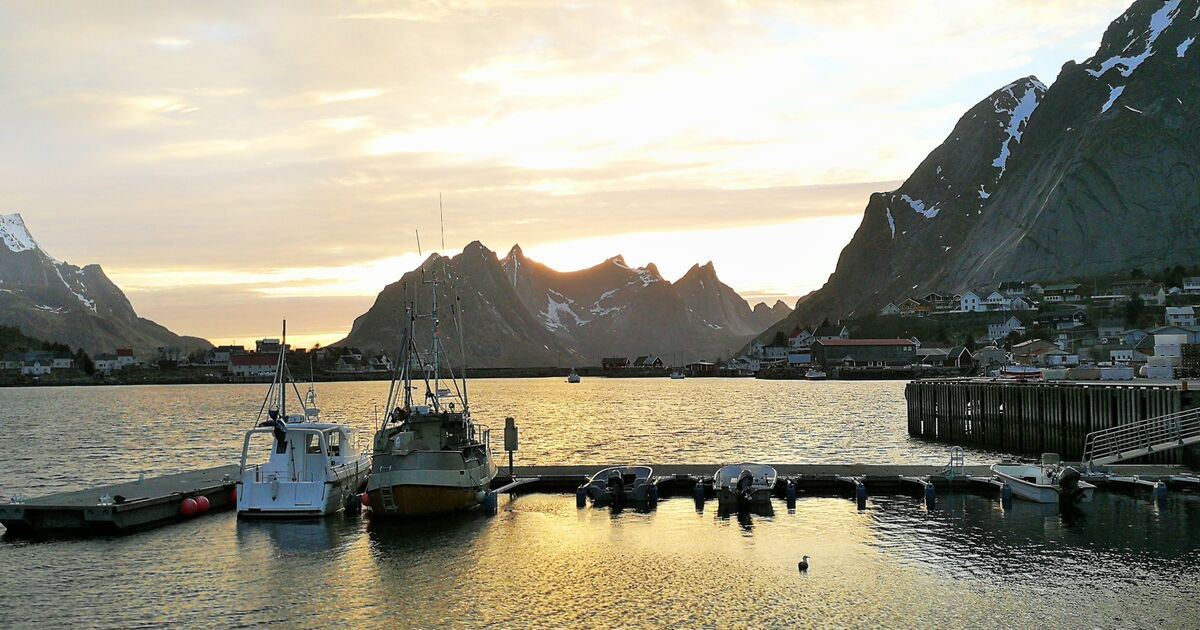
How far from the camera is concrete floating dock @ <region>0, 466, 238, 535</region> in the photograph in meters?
41.2

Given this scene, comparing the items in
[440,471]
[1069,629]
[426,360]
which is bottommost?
[1069,629]

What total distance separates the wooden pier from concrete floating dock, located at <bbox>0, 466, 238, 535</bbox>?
4851 cm

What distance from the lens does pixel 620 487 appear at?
4794 cm

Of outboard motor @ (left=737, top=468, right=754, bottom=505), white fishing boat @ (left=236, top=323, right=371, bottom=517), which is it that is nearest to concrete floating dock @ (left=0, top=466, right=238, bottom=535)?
white fishing boat @ (left=236, top=323, right=371, bottom=517)

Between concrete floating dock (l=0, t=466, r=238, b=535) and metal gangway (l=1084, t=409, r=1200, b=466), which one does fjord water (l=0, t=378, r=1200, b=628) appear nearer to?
concrete floating dock (l=0, t=466, r=238, b=535)

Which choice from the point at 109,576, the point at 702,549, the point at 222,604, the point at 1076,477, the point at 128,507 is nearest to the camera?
the point at 222,604

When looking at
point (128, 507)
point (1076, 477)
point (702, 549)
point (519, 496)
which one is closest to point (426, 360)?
point (519, 496)

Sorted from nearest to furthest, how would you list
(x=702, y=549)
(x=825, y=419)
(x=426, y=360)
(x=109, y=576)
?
1. (x=109, y=576)
2. (x=702, y=549)
3. (x=426, y=360)
4. (x=825, y=419)

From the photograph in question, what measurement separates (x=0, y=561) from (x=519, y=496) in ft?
75.0

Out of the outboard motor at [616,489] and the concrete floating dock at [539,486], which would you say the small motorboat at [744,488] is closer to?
the concrete floating dock at [539,486]

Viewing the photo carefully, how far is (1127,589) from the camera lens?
3139cm

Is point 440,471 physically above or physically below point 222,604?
above

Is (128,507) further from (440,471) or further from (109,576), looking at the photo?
(440,471)

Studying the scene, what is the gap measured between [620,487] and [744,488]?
19.5 ft
